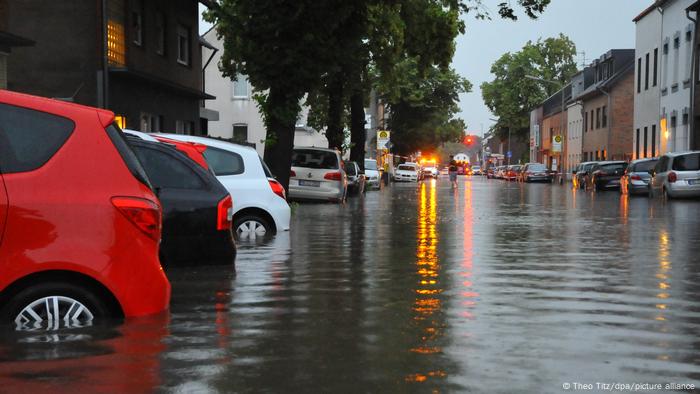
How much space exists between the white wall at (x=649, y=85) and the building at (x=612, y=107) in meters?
7.84

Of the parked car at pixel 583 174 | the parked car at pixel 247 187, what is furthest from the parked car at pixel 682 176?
the parked car at pixel 247 187

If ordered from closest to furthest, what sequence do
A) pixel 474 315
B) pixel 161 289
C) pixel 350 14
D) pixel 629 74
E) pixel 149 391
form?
pixel 149 391
pixel 161 289
pixel 474 315
pixel 350 14
pixel 629 74

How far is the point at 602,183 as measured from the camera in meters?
48.6

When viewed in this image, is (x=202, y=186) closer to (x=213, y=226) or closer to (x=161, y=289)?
(x=213, y=226)

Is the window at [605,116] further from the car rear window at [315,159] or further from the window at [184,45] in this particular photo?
the car rear window at [315,159]

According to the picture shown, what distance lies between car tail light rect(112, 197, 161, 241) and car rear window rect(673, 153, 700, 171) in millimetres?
30176

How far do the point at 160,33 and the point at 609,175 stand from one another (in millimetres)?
24128

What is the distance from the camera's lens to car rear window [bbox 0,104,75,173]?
6.34 m

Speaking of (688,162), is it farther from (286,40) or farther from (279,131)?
(286,40)

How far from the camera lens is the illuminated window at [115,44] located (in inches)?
1068

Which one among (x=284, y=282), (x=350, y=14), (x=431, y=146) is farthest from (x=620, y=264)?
(x=431, y=146)

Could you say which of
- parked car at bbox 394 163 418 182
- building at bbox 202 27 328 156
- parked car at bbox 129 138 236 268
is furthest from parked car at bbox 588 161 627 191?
parked car at bbox 129 138 236 268

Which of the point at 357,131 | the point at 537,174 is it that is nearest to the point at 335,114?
the point at 357,131

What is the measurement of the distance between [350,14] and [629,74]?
51804 millimetres
